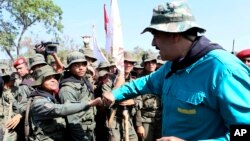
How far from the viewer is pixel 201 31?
265 cm

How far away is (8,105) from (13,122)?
0.78m

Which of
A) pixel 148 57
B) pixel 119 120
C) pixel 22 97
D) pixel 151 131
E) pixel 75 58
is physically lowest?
pixel 151 131

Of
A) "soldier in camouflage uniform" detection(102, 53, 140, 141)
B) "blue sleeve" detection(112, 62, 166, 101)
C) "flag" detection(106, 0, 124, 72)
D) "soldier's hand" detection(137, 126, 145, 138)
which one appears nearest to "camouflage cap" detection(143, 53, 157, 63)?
"soldier in camouflage uniform" detection(102, 53, 140, 141)

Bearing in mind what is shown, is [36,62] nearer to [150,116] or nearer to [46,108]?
[46,108]

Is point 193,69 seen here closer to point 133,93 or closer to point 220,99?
point 220,99

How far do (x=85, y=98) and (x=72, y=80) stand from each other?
0.35 m

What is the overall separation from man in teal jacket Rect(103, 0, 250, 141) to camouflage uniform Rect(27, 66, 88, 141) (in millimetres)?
2214

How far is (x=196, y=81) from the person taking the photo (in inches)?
99.8

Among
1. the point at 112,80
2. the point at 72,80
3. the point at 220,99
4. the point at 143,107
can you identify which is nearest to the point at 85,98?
the point at 72,80

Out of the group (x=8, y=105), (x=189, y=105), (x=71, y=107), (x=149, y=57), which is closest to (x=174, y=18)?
(x=189, y=105)

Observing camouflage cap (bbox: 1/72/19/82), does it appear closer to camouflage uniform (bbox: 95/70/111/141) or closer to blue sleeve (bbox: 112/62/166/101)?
camouflage uniform (bbox: 95/70/111/141)

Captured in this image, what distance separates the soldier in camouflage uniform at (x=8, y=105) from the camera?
6078 millimetres

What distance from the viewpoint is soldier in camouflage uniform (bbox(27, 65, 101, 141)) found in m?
4.80

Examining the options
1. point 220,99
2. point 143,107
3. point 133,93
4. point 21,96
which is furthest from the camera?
point 143,107
